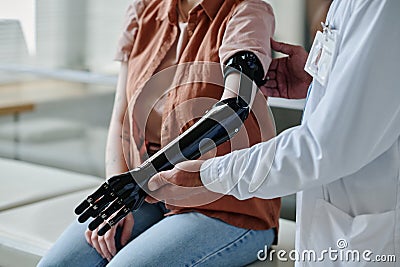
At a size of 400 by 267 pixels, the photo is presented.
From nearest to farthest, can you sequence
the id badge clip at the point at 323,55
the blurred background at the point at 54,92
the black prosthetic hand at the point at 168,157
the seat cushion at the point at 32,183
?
the id badge clip at the point at 323,55 < the black prosthetic hand at the point at 168,157 < the seat cushion at the point at 32,183 < the blurred background at the point at 54,92

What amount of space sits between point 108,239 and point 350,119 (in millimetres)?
820

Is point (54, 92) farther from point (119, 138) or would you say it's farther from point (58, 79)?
point (119, 138)

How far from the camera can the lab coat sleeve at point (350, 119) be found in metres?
1.32

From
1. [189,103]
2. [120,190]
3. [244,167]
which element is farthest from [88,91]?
[244,167]

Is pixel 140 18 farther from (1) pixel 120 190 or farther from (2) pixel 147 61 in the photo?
(1) pixel 120 190

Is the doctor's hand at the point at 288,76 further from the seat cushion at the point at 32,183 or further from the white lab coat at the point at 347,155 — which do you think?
the seat cushion at the point at 32,183

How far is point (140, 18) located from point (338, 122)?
3.01 feet

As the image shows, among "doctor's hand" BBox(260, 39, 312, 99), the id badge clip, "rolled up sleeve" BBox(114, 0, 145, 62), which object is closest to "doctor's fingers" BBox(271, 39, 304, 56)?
"doctor's hand" BBox(260, 39, 312, 99)

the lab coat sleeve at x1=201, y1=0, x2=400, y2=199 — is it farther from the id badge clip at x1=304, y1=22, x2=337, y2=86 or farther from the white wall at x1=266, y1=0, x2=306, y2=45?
the white wall at x1=266, y1=0, x2=306, y2=45

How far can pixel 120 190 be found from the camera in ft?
5.51

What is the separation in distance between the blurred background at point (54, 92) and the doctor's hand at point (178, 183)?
0.96 metres

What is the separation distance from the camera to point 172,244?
1.79m

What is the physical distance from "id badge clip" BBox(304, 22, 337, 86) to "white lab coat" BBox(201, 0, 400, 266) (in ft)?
0.06

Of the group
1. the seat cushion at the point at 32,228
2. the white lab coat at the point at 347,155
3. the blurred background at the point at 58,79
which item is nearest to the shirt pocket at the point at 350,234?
the white lab coat at the point at 347,155
